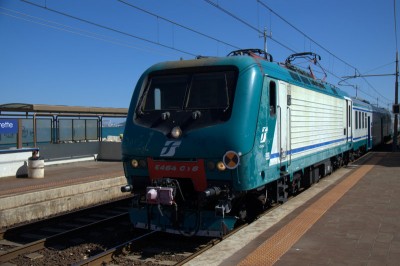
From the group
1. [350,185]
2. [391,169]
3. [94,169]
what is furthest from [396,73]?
[94,169]

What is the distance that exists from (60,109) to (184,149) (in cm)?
1178

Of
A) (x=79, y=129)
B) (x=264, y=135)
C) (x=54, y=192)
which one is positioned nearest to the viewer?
(x=264, y=135)

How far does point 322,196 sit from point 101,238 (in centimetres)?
512

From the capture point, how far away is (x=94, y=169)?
52.2ft

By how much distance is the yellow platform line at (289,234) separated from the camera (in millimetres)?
5332

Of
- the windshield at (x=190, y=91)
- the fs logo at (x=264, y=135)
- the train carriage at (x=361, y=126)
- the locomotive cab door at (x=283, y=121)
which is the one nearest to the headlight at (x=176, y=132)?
the windshield at (x=190, y=91)

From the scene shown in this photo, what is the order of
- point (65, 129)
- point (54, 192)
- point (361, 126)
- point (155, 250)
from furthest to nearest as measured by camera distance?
point (361, 126), point (65, 129), point (54, 192), point (155, 250)

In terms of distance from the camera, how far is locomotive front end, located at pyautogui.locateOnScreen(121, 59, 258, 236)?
633 centimetres

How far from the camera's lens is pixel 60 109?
A: 16938 millimetres

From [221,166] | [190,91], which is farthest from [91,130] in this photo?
[221,166]

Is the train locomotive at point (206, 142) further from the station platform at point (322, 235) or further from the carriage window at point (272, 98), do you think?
the station platform at point (322, 235)

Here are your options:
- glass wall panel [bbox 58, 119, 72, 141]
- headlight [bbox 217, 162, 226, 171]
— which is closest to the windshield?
headlight [bbox 217, 162, 226, 171]

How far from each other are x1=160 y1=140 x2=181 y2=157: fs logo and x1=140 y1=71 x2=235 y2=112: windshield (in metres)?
0.69

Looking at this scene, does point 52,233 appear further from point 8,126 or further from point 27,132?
point 27,132
